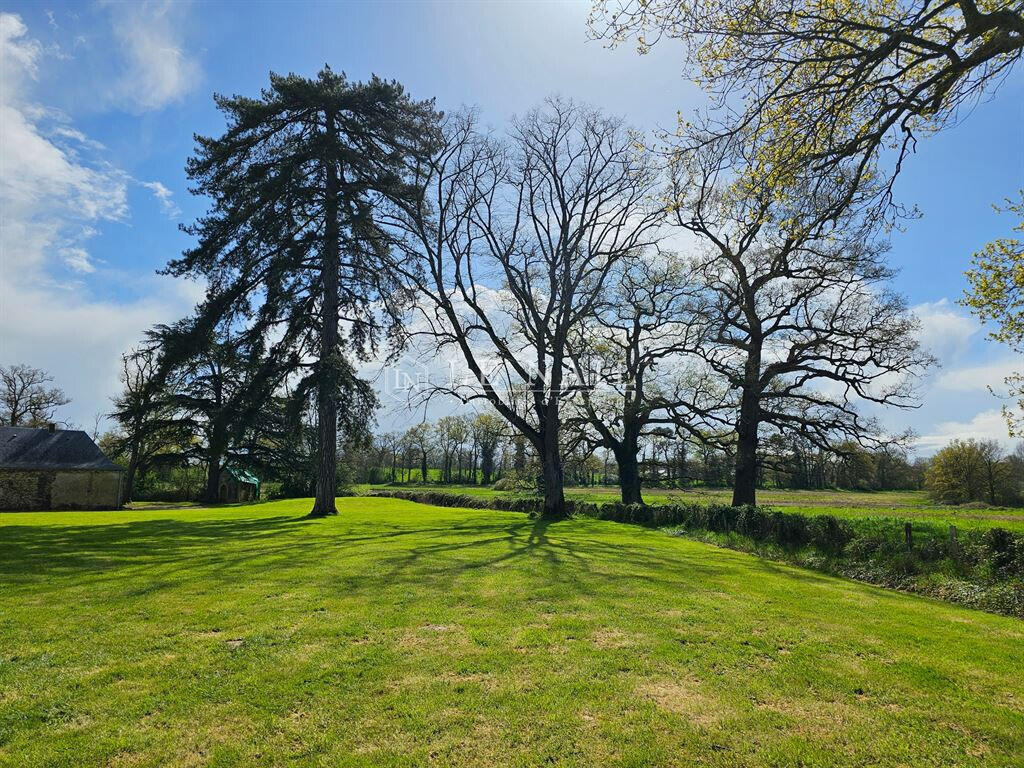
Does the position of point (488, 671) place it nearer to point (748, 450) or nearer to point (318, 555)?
point (318, 555)

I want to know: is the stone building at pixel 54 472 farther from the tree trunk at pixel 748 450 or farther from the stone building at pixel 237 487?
the tree trunk at pixel 748 450

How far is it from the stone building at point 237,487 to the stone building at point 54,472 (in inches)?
284

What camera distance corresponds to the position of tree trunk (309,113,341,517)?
64.3 feet

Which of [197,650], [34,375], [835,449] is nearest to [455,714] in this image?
[197,650]

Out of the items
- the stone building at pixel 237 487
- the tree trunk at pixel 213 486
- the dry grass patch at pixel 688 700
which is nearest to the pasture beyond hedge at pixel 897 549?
the dry grass patch at pixel 688 700

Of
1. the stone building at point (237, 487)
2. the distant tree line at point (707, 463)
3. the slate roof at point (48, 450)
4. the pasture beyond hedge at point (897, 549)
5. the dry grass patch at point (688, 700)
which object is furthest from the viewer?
the stone building at point (237, 487)

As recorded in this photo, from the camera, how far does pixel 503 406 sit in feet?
67.9

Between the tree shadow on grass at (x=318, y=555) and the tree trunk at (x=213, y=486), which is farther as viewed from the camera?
the tree trunk at (x=213, y=486)

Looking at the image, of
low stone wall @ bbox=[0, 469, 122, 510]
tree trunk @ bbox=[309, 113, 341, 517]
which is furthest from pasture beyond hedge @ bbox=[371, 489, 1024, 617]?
low stone wall @ bbox=[0, 469, 122, 510]

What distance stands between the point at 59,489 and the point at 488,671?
114 feet

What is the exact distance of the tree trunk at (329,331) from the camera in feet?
64.3

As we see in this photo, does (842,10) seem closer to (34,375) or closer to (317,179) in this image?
(317,179)

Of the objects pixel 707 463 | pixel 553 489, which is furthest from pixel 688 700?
pixel 707 463

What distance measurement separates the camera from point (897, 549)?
381 inches
